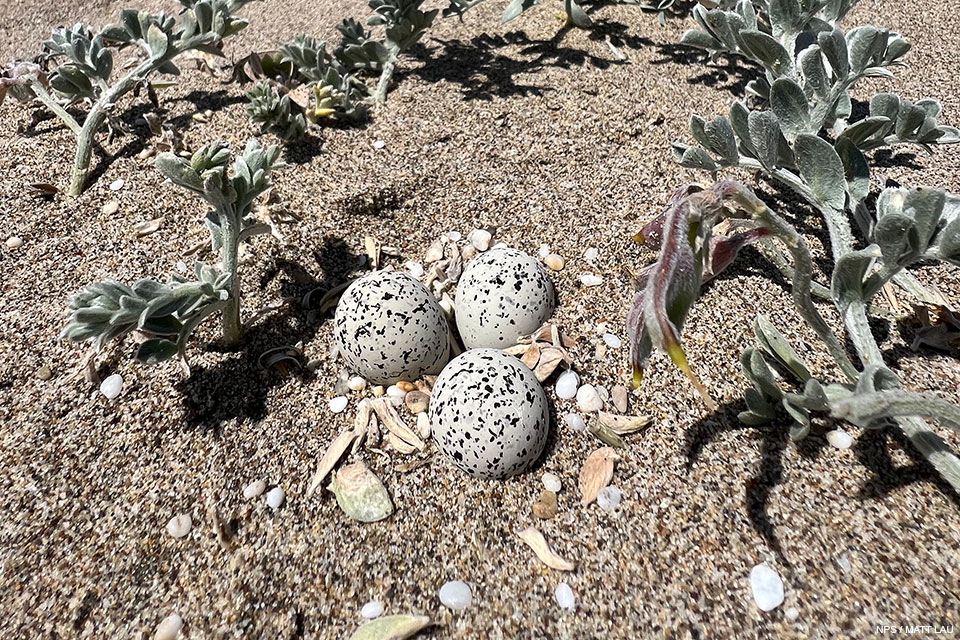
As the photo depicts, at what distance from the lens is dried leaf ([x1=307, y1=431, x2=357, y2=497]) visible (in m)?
1.22

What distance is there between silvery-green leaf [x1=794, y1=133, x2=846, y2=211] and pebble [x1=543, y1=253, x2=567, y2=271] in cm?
58

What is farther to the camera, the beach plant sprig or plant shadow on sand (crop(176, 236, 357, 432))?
plant shadow on sand (crop(176, 236, 357, 432))

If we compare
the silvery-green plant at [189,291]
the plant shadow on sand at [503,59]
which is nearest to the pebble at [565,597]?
the silvery-green plant at [189,291]

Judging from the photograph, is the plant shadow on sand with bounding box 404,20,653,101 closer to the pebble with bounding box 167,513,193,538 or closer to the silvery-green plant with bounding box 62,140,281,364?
the silvery-green plant with bounding box 62,140,281,364

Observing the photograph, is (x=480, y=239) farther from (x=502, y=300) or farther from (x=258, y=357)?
(x=258, y=357)

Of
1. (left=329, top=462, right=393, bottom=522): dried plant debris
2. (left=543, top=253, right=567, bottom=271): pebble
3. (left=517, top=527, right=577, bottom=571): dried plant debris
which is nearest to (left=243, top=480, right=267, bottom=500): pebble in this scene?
(left=329, top=462, right=393, bottom=522): dried plant debris

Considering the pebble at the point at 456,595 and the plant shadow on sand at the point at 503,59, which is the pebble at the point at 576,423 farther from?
the plant shadow on sand at the point at 503,59

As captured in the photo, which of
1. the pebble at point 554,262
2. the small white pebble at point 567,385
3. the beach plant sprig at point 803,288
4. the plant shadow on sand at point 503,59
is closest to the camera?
the beach plant sprig at point 803,288

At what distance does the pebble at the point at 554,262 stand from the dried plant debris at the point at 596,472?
1.67 ft

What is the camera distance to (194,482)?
121 cm

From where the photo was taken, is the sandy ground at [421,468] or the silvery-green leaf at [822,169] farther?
the silvery-green leaf at [822,169]

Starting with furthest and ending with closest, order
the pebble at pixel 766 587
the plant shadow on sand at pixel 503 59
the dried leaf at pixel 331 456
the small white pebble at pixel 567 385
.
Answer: the plant shadow on sand at pixel 503 59 < the small white pebble at pixel 567 385 < the dried leaf at pixel 331 456 < the pebble at pixel 766 587

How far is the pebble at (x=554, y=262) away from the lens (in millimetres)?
1558

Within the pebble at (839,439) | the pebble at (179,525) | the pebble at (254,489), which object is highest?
the pebble at (839,439)
